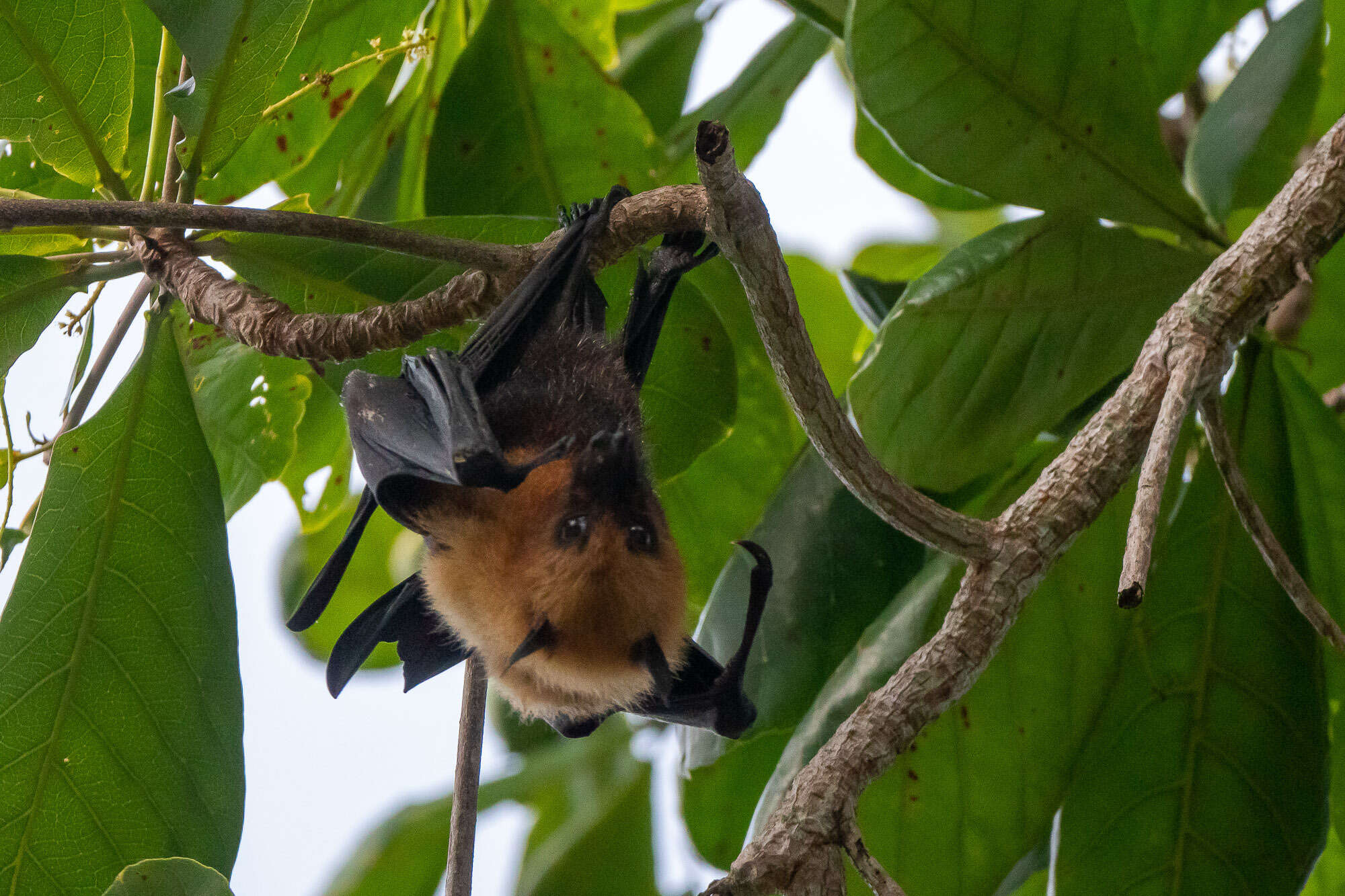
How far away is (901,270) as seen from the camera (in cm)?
286

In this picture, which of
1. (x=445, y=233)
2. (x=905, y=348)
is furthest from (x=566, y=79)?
(x=905, y=348)

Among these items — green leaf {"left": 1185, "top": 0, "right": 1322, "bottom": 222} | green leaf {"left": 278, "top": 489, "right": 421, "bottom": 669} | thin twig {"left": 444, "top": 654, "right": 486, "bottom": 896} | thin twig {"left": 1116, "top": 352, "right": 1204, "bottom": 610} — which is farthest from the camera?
green leaf {"left": 278, "top": 489, "right": 421, "bottom": 669}

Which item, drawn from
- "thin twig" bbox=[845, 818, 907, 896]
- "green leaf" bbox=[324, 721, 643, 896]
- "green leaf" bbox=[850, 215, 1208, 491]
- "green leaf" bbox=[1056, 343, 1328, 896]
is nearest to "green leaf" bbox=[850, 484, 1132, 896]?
"green leaf" bbox=[1056, 343, 1328, 896]

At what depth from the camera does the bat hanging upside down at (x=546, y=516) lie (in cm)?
147

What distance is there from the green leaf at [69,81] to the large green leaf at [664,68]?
124 centimetres

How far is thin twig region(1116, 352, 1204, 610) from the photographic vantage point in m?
0.98

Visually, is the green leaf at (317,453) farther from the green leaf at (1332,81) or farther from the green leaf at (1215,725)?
the green leaf at (1332,81)

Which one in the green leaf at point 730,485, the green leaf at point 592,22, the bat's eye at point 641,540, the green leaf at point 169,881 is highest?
the green leaf at point 592,22

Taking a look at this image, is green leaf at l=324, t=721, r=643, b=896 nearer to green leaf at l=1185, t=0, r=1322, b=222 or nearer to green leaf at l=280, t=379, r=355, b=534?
green leaf at l=280, t=379, r=355, b=534

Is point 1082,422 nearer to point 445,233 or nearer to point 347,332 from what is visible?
point 445,233

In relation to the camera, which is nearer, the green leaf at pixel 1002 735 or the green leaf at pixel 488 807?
the green leaf at pixel 1002 735

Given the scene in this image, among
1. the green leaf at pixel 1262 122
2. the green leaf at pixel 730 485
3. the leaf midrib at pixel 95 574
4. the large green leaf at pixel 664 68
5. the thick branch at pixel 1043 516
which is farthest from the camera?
the large green leaf at pixel 664 68

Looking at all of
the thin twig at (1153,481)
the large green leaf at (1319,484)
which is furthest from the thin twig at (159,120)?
the large green leaf at (1319,484)

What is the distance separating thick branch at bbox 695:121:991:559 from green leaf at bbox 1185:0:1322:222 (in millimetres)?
987
